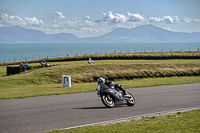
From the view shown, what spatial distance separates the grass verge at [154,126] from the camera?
8562mm


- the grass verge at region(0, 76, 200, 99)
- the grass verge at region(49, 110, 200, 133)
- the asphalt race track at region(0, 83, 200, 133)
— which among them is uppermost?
the grass verge at region(49, 110, 200, 133)

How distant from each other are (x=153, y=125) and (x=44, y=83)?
2268cm

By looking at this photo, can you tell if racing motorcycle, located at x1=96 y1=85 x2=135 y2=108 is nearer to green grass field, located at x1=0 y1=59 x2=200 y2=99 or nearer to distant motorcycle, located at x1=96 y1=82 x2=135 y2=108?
distant motorcycle, located at x1=96 y1=82 x2=135 y2=108

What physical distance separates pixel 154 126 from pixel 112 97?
4.87 meters

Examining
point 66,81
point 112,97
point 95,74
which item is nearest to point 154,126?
point 112,97

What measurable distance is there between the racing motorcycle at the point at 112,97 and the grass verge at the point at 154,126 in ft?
11.1

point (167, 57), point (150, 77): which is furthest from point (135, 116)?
point (167, 57)

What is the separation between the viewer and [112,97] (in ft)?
45.4

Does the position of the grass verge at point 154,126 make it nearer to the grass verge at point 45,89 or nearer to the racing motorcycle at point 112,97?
the racing motorcycle at point 112,97

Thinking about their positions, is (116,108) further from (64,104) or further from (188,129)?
(188,129)

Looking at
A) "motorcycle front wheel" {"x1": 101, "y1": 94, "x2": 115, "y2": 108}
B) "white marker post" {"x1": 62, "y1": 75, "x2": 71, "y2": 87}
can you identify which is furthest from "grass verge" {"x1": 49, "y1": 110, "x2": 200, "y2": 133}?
"white marker post" {"x1": 62, "y1": 75, "x2": 71, "y2": 87}

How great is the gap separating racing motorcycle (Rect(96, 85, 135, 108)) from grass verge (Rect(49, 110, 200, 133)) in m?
3.37

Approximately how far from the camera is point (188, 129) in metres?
8.55

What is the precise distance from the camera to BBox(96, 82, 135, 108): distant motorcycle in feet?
45.0
